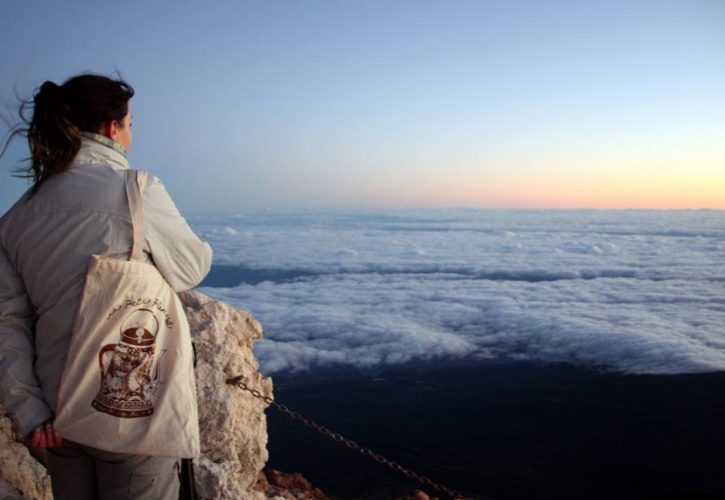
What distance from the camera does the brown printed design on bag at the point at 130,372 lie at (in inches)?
53.3

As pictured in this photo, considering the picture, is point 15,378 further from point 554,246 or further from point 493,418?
point 554,246

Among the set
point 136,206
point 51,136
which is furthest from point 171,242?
point 51,136

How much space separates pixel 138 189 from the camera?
1359 millimetres

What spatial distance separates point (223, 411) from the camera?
3.34 meters

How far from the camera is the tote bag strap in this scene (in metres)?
1.34

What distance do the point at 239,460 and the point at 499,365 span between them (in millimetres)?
14893

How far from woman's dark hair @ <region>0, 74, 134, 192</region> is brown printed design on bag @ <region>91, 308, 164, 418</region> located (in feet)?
1.41

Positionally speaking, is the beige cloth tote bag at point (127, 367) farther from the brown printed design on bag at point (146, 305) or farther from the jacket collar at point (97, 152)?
the jacket collar at point (97, 152)

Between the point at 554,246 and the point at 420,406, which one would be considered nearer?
the point at 420,406

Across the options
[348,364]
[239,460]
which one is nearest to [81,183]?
[239,460]

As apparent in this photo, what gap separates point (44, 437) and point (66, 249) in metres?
0.46

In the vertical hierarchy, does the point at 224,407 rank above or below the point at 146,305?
below

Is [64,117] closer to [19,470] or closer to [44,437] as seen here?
[44,437]

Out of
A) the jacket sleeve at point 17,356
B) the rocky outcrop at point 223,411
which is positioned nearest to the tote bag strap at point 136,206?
the jacket sleeve at point 17,356
